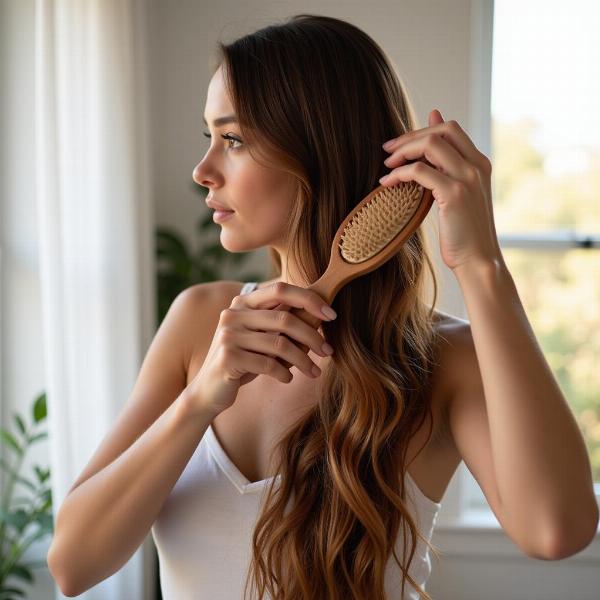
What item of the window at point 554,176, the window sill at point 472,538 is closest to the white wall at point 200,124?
the window sill at point 472,538

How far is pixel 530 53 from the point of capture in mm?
2248

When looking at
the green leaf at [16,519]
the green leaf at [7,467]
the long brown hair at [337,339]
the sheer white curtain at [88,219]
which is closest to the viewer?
the long brown hair at [337,339]

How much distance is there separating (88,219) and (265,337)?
119cm

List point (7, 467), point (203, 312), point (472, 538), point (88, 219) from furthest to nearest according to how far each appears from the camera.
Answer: point (472, 538)
point (7, 467)
point (88, 219)
point (203, 312)

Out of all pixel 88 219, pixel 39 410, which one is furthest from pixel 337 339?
pixel 39 410

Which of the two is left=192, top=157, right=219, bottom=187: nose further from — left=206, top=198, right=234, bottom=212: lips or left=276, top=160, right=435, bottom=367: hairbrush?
left=276, top=160, right=435, bottom=367: hairbrush

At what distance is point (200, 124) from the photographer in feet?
7.68

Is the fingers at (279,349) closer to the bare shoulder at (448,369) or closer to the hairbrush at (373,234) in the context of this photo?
the hairbrush at (373,234)

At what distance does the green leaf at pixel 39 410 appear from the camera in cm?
190

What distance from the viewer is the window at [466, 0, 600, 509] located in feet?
7.34

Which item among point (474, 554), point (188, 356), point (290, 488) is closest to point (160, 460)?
point (290, 488)

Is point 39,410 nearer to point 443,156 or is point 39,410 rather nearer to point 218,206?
point 218,206

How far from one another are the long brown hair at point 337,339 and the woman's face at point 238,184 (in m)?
0.02

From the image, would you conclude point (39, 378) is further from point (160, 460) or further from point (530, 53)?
point (530, 53)
